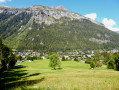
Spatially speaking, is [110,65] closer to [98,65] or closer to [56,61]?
[98,65]

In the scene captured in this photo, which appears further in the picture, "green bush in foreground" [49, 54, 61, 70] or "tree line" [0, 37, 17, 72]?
"green bush in foreground" [49, 54, 61, 70]

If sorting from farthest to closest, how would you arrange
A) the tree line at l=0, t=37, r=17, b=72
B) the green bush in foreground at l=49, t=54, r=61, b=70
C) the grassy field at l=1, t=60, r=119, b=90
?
the green bush in foreground at l=49, t=54, r=61, b=70
the tree line at l=0, t=37, r=17, b=72
the grassy field at l=1, t=60, r=119, b=90

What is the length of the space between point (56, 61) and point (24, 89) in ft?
191

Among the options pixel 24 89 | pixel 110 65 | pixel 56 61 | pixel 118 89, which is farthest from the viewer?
pixel 110 65

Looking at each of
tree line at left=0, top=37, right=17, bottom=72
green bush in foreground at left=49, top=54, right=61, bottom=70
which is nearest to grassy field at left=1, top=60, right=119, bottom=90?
tree line at left=0, top=37, right=17, bottom=72

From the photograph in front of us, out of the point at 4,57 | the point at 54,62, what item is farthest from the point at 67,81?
the point at 54,62

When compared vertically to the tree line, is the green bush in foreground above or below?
below

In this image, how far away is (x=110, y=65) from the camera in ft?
220

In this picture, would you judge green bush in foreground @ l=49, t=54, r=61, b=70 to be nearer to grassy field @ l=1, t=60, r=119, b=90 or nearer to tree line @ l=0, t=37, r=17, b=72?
tree line @ l=0, t=37, r=17, b=72

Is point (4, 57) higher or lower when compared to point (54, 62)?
higher

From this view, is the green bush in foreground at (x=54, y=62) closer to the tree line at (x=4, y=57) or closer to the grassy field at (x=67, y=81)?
the tree line at (x=4, y=57)

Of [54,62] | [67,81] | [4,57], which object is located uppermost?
[4,57]

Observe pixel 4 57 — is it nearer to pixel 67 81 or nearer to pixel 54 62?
pixel 54 62

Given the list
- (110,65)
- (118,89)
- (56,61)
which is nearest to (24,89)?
(118,89)
